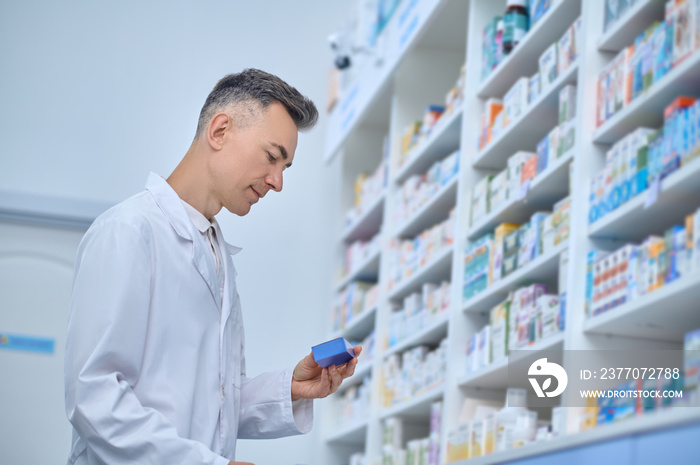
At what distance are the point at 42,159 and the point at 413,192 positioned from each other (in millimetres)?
2632

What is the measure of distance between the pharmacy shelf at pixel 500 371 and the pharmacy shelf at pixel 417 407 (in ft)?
0.69

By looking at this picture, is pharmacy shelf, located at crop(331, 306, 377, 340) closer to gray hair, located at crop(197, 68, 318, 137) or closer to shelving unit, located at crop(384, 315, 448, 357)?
shelving unit, located at crop(384, 315, 448, 357)

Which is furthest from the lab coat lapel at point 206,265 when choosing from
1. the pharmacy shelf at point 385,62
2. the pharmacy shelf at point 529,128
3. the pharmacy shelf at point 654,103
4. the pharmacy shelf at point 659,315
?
the pharmacy shelf at point 385,62

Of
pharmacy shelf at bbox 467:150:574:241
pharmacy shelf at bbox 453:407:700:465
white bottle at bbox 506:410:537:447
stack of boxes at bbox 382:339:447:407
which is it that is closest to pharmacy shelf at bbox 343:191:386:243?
stack of boxes at bbox 382:339:447:407

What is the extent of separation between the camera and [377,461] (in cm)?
505

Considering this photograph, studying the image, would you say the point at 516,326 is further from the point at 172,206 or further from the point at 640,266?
the point at 172,206

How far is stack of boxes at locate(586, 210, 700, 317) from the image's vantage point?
244 centimetres

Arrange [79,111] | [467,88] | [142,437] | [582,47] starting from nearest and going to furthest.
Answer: [142,437] → [582,47] → [467,88] → [79,111]

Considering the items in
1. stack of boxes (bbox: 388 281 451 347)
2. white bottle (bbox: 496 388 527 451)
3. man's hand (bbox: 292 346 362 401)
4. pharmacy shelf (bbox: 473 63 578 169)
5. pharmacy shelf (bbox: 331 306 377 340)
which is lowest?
man's hand (bbox: 292 346 362 401)

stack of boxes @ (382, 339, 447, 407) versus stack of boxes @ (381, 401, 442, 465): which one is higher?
stack of boxes @ (382, 339, 447, 407)

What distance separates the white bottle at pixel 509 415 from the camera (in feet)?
11.1

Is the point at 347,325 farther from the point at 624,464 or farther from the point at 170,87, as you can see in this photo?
the point at 624,464

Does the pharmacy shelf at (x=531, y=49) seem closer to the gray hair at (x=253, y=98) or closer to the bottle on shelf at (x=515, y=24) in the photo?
the bottle on shelf at (x=515, y=24)

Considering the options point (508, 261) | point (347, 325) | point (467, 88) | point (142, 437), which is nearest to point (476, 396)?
point (508, 261)
